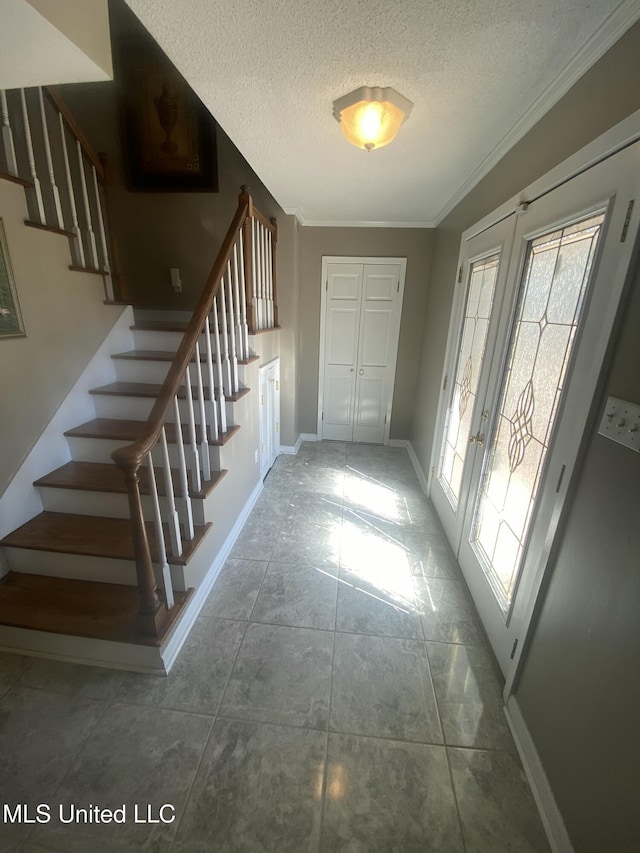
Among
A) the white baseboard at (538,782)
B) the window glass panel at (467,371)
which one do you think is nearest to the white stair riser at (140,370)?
the window glass panel at (467,371)

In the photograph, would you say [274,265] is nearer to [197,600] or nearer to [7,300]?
[7,300]

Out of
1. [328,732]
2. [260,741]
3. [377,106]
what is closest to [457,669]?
[328,732]

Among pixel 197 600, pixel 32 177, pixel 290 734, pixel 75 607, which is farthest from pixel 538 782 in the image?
pixel 32 177

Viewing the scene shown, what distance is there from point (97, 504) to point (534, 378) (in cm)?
226

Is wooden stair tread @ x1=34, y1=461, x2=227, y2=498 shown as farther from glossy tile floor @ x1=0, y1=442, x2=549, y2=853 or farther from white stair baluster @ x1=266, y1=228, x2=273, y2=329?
white stair baluster @ x1=266, y1=228, x2=273, y2=329

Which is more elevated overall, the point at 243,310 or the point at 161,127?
the point at 161,127

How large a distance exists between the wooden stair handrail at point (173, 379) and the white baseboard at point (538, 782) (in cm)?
173

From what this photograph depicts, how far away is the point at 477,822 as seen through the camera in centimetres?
106

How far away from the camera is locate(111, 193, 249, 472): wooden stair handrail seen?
4.00ft

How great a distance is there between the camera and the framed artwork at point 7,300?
1659 millimetres

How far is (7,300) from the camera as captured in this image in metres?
1.69

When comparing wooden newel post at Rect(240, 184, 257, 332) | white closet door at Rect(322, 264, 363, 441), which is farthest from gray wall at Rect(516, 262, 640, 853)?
white closet door at Rect(322, 264, 363, 441)

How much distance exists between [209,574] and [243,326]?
1.61 metres

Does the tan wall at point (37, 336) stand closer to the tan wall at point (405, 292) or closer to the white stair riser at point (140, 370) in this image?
the white stair riser at point (140, 370)
